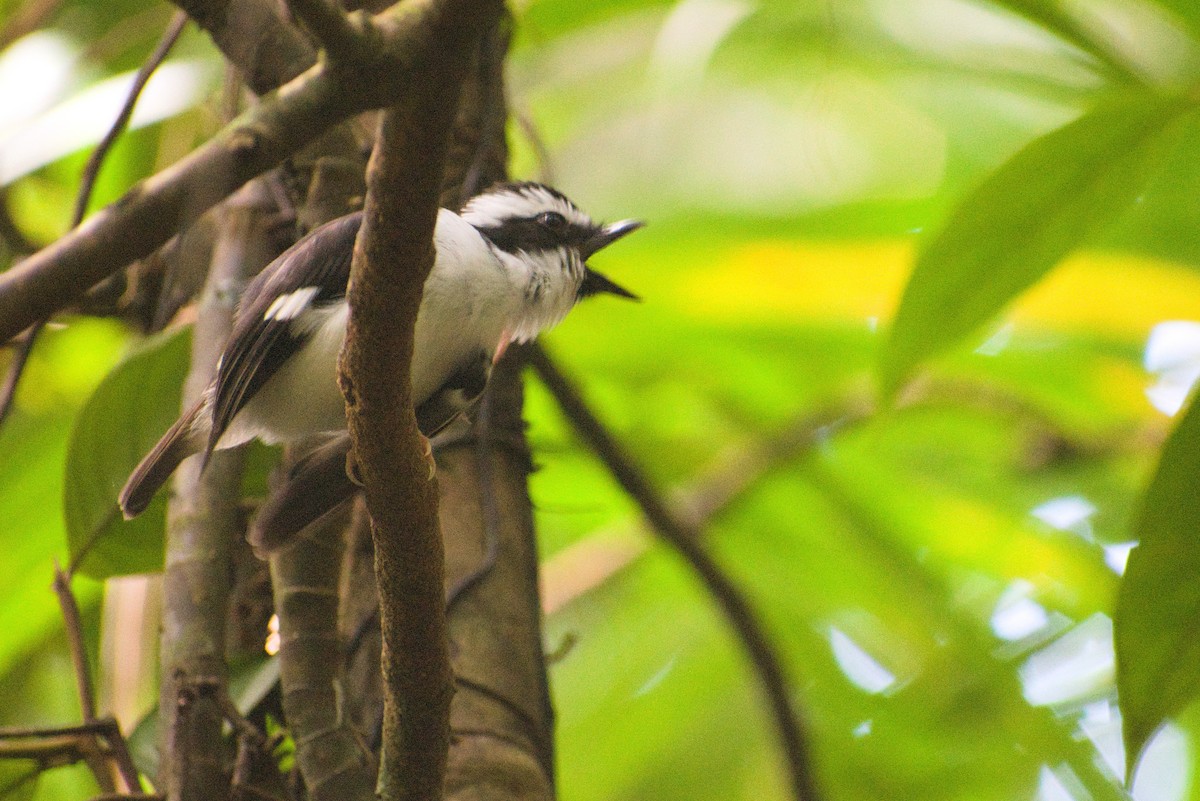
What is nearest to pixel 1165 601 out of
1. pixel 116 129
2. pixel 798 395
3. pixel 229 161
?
pixel 229 161

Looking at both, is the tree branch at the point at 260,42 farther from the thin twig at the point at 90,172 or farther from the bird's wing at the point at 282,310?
the bird's wing at the point at 282,310

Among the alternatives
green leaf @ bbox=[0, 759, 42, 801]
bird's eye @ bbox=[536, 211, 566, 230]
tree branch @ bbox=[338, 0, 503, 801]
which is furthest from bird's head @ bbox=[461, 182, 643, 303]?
green leaf @ bbox=[0, 759, 42, 801]

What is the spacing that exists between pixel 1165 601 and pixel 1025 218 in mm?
612

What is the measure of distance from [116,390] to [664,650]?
2.25 metres

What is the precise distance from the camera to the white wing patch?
2051 mm

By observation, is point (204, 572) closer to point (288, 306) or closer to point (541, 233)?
point (288, 306)

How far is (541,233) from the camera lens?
7.58ft

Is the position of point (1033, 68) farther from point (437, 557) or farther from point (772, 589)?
point (437, 557)

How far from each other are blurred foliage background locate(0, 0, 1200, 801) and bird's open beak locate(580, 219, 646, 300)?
0.62 meters

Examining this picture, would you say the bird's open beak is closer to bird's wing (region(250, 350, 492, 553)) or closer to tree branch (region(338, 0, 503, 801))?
bird's wing (region(250, 350, 492, 553))

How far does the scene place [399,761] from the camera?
1501mm

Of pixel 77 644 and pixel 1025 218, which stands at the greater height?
pixel 1025 218

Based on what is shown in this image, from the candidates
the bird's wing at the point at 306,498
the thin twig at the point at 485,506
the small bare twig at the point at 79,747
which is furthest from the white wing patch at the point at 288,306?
the small bare twig at the point at 79,747

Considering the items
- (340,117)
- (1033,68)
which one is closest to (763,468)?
(1033,68)
